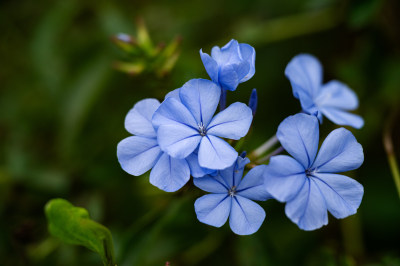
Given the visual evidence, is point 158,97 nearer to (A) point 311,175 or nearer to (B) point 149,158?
(B) point 149,158

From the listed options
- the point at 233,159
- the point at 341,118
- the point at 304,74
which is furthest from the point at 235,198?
the point at 304,74

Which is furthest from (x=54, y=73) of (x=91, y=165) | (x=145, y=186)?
(x=145, y=186)

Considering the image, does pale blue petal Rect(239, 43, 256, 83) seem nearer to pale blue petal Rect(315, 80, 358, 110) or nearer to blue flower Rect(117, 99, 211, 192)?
blue flower Rect(117, 99, 211, 192)

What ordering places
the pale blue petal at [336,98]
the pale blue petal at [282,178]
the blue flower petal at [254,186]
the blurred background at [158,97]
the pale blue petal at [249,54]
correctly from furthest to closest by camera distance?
the blurred background at [158,97]
the pale blue petal at [336,98]
the pale blue petal at [249,54]
the blue flower petal at [254,186]
the pale blue petal at [282,178]

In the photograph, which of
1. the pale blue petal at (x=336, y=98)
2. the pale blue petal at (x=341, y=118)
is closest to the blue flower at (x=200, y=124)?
the pale blue petal at (x=341, y=118)

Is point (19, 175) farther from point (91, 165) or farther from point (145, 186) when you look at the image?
point (145, 186)

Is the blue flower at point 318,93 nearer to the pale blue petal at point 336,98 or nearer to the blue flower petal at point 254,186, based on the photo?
the pale blue petal at point 336,98
